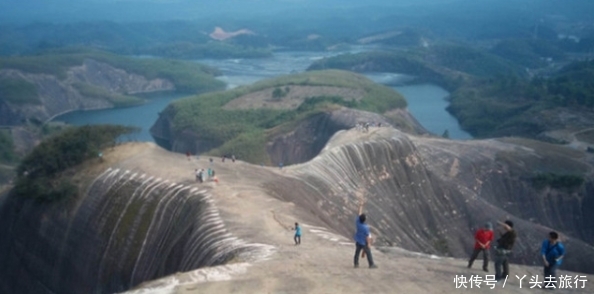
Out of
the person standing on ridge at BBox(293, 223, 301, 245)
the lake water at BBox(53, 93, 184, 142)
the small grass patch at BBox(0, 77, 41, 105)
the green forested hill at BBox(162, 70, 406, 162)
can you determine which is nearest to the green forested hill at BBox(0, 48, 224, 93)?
the small grass patch at BBox(0, 77, 41, 105)

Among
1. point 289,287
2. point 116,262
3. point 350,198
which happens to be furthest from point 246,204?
point 350,198

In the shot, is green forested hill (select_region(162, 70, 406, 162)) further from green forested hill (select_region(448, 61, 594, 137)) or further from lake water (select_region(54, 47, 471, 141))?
green forested hill (select_region(448, 61, 594, 137))

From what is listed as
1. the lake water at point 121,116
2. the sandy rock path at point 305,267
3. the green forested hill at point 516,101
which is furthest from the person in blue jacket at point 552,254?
the lake water at point 121,116

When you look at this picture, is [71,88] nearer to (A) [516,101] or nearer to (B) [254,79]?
(B) [254,79]

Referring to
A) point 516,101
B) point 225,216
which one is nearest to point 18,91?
point 516,101

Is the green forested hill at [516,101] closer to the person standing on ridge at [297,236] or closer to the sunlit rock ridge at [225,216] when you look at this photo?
the sunlit rock ridge at [225,216]
